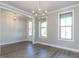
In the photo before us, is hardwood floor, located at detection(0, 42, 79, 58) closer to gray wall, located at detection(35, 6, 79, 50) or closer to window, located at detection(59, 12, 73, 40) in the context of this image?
gray wall, located at detection(35, 6, 79, 50)

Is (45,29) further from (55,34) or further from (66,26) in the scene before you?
(66,26)

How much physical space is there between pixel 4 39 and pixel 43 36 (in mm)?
3054

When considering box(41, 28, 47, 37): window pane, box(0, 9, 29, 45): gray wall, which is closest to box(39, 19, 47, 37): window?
box(41, 28, 47, 37): window pane

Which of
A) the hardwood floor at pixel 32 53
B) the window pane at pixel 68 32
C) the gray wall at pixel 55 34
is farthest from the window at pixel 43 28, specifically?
the hardwood floor at pixel 32 53

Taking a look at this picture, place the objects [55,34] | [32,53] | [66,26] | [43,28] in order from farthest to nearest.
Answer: [43,28] < [55,34] < [66,26] < [32,53]

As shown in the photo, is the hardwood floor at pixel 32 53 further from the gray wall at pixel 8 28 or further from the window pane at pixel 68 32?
the window pane at pixel 68 32

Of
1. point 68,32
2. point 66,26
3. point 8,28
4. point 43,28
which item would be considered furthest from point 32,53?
point 43,28

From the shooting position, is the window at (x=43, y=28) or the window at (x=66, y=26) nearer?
the window at (x=66, y=26)

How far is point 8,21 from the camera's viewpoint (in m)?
3.96

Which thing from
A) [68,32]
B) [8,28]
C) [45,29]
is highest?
[8,28]

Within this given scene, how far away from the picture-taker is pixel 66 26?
15.3 feet

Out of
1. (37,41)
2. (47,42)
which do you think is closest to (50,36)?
(47,42)

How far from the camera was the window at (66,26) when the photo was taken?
4.40 meters

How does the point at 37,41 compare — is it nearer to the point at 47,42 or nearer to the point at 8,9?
the point at 47,42
